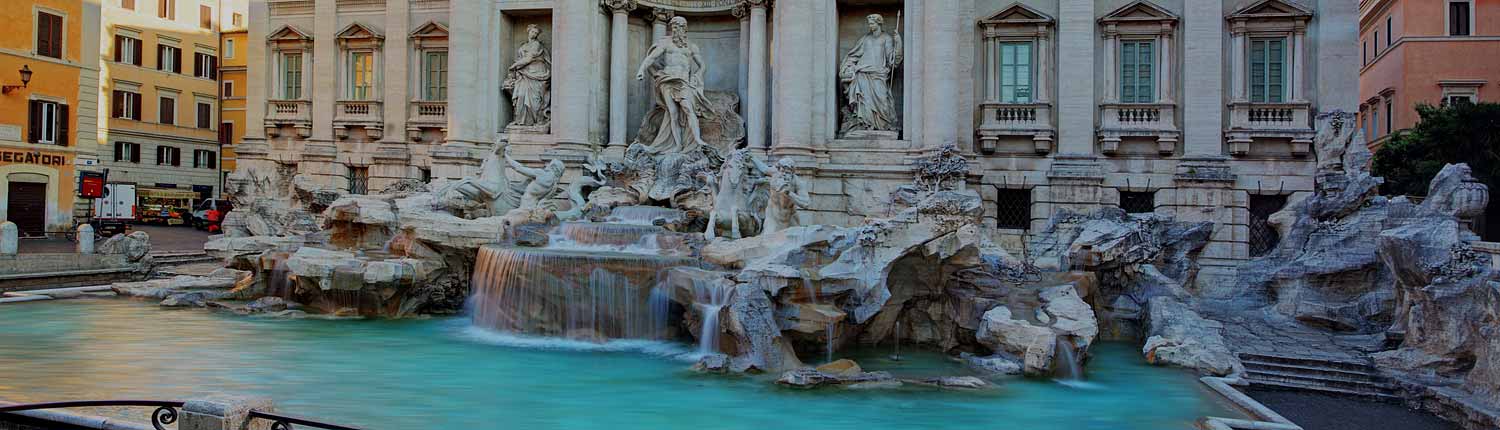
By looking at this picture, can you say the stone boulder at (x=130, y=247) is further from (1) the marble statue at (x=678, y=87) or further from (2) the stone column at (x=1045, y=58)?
(2) the stone column at (x=1045, y=58)

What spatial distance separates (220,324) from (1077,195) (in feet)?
49.9

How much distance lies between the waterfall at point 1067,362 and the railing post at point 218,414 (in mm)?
8742

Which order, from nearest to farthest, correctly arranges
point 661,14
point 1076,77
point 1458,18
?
1. point 1076,77
2. point 661,14
3. point 1458,18

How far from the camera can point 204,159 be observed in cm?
4306

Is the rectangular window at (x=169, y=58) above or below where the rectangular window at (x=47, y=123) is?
above

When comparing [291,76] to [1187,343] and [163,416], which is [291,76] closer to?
[163,416]

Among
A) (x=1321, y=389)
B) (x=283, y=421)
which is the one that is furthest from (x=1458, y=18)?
(x=283, y=421)

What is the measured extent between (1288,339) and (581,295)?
32.7ft

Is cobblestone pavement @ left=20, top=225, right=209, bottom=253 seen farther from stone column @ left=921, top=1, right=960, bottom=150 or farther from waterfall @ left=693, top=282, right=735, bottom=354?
stone column @ left=921, top=1, right=960, bottom=150

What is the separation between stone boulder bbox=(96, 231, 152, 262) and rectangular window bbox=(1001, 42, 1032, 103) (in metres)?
17.5

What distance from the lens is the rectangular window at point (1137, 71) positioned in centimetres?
1905

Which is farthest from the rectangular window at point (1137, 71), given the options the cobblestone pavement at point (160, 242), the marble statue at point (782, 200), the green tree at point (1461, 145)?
the cobblestone pavement at point (160, 242)

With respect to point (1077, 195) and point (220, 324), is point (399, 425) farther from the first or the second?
point (1077, 195)

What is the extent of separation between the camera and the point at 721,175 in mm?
16484
